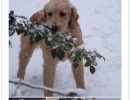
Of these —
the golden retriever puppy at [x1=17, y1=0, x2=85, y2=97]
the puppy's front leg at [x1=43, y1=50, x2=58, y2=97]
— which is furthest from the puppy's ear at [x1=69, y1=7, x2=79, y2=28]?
the puppy's front leg at [x1=43, y1=50, x2=58, y2=97]

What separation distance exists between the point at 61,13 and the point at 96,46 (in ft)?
1.00

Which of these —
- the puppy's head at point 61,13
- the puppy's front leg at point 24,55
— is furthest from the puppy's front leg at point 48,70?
the puppy's head at point 61,13

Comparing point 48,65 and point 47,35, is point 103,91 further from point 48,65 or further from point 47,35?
point 47,35

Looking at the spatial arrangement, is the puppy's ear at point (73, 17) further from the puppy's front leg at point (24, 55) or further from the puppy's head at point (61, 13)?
the puppy's front leg at point (24, 55)

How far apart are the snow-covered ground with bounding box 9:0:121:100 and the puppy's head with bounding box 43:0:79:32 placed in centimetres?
5

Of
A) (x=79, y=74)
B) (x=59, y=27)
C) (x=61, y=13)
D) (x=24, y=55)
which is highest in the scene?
(x=61, y=13)

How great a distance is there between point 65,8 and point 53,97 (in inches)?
21.0

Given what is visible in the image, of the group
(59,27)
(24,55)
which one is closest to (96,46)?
(59,27)

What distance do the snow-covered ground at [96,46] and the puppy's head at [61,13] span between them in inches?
1.9

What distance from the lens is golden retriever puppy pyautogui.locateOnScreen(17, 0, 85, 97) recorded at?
135cm

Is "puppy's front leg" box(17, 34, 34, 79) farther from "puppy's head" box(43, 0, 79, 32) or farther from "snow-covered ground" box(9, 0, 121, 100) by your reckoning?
"puppy's head" box(43, 0, 79, 32)

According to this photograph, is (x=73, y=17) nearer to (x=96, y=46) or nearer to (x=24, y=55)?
(x=96, y=46)

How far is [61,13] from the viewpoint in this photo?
138 centimetres

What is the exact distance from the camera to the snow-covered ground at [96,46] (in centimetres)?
143
